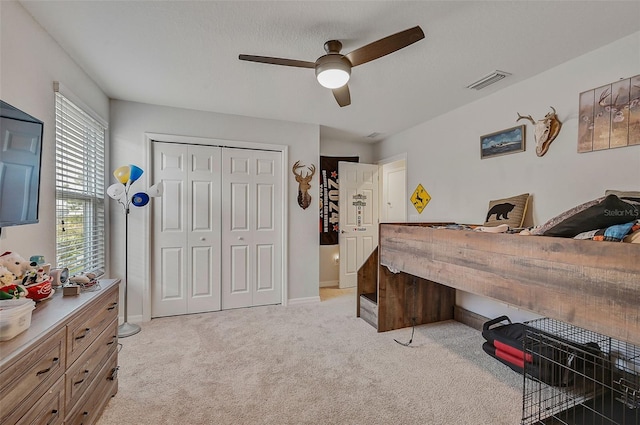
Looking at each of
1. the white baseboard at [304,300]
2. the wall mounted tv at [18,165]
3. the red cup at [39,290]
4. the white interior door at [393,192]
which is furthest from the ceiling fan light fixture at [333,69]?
the white interior door at [393,192]

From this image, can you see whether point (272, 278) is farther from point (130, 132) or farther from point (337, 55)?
point (337, 55)

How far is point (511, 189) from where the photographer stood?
2.71 metres

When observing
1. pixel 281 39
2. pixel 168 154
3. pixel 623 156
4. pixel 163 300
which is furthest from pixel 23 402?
pixel 623 156

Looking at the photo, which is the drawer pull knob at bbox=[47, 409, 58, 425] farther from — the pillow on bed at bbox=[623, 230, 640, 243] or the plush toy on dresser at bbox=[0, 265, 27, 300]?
the pillow on bed at bbox=[623, 230, 640, 243]

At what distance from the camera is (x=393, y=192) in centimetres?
552

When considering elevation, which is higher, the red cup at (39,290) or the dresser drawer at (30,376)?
the red cup at (39,290)

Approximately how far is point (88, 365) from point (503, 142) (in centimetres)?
349

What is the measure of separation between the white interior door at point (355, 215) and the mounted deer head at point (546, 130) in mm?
2592

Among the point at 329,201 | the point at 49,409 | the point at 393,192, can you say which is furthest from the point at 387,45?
the point at 393,192

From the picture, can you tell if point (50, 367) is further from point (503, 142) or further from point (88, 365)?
point (503, 142)

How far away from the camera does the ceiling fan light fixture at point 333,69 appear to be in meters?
1.92

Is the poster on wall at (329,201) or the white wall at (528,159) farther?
the poster on wall at (329,201)

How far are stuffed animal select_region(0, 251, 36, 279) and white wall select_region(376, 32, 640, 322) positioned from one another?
134 inches

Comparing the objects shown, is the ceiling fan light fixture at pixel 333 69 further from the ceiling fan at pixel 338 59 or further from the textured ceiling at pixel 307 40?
the textured ceiling at pixel 307 40
